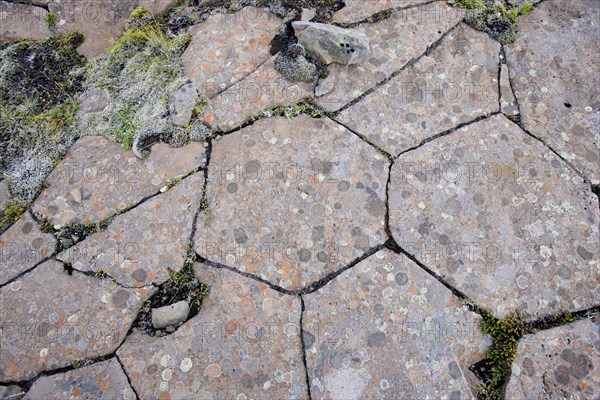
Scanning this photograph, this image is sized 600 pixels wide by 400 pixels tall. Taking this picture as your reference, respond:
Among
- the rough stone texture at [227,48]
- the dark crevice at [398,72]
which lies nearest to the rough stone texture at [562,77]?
the dark crevice at [398,72]

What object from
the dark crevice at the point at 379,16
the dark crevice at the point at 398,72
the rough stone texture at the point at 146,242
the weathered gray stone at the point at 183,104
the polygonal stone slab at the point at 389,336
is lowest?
the polygonal stone slab at the point at 389,336

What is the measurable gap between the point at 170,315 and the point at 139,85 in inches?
45.9

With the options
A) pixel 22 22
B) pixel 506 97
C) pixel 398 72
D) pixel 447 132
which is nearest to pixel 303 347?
pixel 447 132

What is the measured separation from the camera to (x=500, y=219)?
6.14 ft

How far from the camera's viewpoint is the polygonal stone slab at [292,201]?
183 cm

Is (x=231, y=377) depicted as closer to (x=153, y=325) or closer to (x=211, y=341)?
(x=211, y=341)

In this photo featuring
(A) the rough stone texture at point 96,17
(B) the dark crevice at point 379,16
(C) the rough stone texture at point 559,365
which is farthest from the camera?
(A) the rough stone texture at point 96,17

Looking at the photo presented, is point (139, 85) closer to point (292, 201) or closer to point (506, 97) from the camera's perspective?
point (292, 201)

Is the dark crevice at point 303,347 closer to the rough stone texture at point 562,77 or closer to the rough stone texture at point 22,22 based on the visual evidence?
the rough stone texture at point 562,77

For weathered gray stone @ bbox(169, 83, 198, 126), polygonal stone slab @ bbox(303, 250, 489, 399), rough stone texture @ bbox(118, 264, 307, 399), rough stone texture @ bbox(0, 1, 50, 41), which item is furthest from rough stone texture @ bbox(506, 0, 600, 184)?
rough stone texture @ bbox(0, 1, 50, 41)

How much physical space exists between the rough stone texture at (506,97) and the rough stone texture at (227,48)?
112 centimetres

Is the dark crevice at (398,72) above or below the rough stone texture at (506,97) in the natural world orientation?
above

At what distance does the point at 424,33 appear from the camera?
232cm

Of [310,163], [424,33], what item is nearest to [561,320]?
[310,163]
